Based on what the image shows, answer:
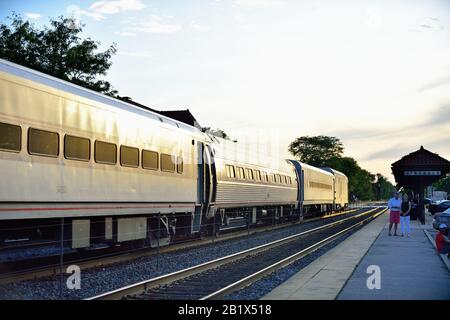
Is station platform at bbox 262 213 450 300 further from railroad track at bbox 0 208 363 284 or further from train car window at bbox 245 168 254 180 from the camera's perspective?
train car window at bbox 245 168 254 180

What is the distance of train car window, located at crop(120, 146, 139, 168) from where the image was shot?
1412cm

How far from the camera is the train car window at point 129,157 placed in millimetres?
14117

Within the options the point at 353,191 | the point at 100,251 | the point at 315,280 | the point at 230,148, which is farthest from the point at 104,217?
the point at 353,191

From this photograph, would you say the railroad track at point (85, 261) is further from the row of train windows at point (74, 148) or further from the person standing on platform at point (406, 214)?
the person standing on platform at point (406, 214)

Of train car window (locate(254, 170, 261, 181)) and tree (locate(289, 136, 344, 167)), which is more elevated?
tree (locate(289, 136, 344, 167))

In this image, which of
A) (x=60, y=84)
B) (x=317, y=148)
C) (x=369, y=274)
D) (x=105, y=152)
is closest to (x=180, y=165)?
(x=105, y=152)

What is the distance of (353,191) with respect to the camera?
145625 mm

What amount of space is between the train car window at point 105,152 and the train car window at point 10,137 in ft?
8.67

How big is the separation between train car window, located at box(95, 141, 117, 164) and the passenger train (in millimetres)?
22

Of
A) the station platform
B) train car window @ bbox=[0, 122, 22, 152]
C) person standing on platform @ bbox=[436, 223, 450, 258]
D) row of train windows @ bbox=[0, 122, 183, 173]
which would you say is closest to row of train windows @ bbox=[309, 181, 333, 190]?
the station platform

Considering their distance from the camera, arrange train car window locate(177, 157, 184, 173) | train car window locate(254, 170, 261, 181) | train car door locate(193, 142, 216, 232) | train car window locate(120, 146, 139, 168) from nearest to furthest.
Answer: train car window locate(120, 146, 139, 168) < train car window locate(177, 157, 184, 173) < train car door locate(193, 142, 216, 232) < train car window locate(254, 170, 261, 181)

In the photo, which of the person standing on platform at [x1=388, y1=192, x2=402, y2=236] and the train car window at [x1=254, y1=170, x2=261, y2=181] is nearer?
the person standing on platform at [x1=388, y1=192, x2=402, y2=236]
